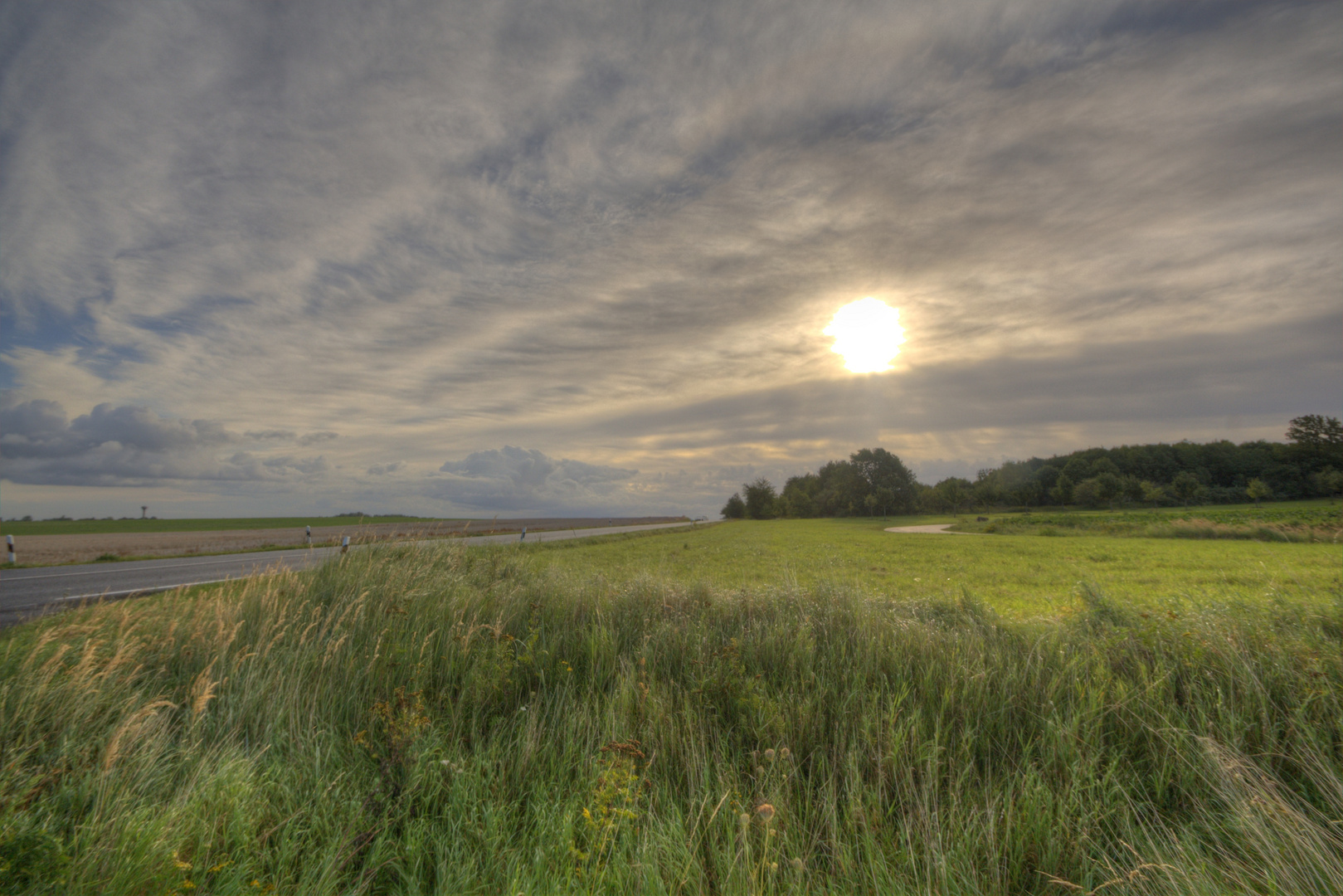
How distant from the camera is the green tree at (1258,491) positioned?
67875 millimetres

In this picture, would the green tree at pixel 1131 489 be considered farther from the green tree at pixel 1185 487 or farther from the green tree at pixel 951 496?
the green tree at pixel 951 496

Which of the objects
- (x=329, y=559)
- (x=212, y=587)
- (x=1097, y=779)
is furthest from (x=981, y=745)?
(x=212, y=587)

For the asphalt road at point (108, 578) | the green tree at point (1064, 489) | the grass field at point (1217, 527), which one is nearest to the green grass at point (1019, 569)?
the grass field at point (1217, 527)

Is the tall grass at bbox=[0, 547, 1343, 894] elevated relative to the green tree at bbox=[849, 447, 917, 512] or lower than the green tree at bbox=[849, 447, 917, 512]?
lower

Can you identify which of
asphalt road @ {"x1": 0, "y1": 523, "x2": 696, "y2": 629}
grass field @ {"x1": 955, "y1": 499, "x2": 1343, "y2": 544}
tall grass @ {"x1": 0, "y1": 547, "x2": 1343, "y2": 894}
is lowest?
grass field @ {"x1": 955, "y1": 499, "x2": 1343, "y2": 544}

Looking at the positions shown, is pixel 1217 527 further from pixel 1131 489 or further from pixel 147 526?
pixel 147 526

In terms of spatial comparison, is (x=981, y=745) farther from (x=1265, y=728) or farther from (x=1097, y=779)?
(x=1265, y=728)

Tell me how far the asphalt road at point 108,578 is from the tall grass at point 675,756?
13.9ft

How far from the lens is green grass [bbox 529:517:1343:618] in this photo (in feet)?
33.6

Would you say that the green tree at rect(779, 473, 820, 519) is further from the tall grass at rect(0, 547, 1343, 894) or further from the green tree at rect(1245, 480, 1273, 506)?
the tall grass at rect(0, 547, 1343, 894)

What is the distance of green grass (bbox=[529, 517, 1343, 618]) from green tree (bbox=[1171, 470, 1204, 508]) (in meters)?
61.4

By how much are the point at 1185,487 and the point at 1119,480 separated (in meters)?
7.40

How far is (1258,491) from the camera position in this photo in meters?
68.3

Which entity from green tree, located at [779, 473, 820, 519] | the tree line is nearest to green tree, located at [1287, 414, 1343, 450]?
the tree line
